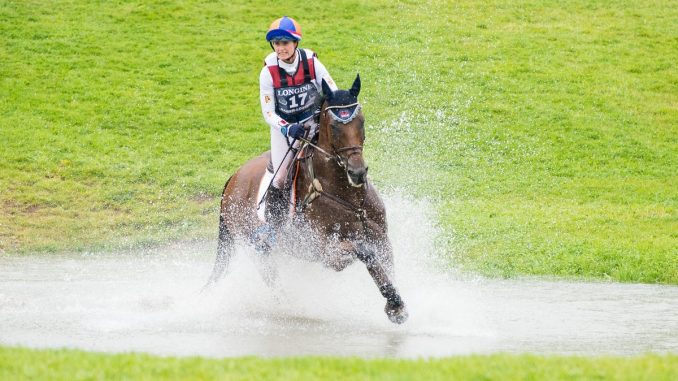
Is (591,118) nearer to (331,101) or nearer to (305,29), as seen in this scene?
(305,29)

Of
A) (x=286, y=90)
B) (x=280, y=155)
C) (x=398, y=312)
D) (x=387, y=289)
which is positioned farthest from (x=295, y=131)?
(x=398, y=312)

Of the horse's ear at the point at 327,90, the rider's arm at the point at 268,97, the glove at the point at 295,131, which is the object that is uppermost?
the horse's ear at the point at 327,90

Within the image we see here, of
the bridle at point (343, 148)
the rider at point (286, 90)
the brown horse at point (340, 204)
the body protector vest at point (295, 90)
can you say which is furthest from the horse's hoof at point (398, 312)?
the body protector vest at point (295, 90)

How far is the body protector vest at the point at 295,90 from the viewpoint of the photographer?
11.4 meters

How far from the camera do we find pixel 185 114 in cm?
2798

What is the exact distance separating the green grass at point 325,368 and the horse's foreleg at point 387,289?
2.57 metres

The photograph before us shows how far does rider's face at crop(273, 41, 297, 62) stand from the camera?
1121 cm

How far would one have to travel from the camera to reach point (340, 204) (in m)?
10.8

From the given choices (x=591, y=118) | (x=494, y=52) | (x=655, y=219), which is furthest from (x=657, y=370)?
(x=494, y=52)

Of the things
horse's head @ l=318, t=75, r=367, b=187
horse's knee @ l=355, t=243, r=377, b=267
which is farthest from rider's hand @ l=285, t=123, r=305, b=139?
horse's knee @ l=355, t=243, r=377, b=267

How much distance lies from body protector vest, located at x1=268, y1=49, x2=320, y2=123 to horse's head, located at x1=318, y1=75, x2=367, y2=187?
2.89 feet

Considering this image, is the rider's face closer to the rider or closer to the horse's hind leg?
the rider

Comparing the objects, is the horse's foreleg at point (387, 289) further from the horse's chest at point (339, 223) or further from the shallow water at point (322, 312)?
the horse's chest at point (339, 223)

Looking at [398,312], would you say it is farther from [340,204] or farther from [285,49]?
[285,49]
